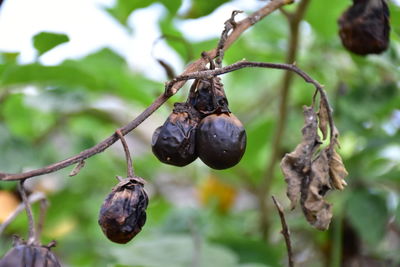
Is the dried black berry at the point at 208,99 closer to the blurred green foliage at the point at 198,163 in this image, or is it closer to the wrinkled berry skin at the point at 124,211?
the wrinkled berry skin at the point at 124,211

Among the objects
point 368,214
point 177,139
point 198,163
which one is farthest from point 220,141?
point 198,163

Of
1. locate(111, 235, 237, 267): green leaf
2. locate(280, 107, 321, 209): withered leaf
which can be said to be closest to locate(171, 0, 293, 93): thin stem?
locate(280, 107, 321, 209): withered leaf

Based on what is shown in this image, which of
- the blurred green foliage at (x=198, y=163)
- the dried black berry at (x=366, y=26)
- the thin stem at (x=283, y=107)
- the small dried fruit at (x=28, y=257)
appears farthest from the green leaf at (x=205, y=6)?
the small dried fruit at (x=28, y=257)

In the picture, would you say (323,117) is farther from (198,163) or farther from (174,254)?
(198,163)

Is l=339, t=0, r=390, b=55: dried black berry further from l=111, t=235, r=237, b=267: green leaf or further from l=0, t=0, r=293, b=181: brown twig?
l=111, t=235, r=237, b=267: green leaf

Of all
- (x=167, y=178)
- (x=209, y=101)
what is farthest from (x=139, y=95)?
(x=167, y=178)

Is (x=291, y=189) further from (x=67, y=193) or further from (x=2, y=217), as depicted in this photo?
(x=67, y=193)

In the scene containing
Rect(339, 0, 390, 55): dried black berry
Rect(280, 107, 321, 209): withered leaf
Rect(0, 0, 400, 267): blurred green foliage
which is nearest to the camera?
Rect(280, 107, 321, 209): withered leaf

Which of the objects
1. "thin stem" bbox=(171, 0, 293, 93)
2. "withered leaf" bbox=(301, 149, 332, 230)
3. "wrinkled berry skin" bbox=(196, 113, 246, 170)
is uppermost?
"thin stem" bbox=(171, 0, 293, 93)
